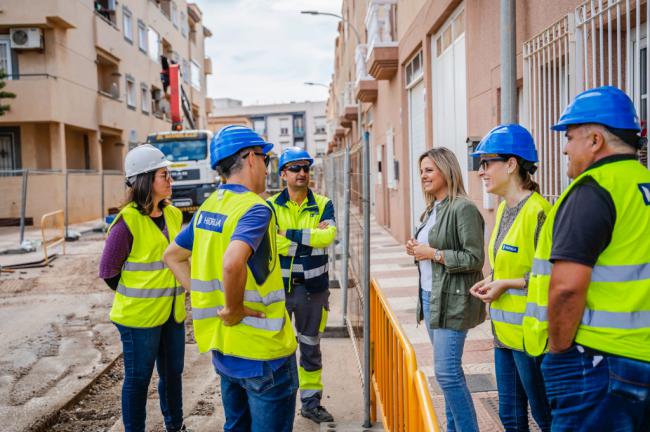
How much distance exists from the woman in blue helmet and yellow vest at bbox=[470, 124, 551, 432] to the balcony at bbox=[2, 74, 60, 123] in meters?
21.8

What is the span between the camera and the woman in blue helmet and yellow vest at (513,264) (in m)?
2.97

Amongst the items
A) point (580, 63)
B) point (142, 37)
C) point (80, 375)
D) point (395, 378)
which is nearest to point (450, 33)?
point (580, 63)

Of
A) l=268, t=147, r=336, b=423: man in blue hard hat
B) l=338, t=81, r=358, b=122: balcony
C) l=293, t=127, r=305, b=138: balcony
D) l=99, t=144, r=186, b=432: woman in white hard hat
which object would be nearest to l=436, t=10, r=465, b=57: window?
l=268, t=147, r=336, b=423: man in blue hard hat

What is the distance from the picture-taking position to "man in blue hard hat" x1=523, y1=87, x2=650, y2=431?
2.08 metres

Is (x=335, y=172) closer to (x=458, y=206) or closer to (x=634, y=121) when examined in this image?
(x=458, y=206)

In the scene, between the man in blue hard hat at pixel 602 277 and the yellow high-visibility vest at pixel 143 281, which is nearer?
the man in blue hard hat at pixel 602 277

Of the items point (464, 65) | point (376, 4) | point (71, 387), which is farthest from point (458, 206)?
point (376, 4)

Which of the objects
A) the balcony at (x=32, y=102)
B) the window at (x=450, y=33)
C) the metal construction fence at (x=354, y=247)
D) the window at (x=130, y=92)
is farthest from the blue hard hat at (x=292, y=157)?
the window at (x=130, y=92)

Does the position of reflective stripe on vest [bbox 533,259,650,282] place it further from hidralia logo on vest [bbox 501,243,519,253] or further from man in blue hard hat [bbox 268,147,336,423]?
man in blue hard hat [bbox 268,147,336,423]

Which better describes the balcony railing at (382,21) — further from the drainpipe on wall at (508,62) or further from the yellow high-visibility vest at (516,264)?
the yellow high-visibility vest at (516,264)

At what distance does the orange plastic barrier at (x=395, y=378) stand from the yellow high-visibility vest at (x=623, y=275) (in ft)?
2.16

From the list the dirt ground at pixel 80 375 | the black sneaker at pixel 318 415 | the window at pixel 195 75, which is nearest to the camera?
the black sneaker at pixel 318 415

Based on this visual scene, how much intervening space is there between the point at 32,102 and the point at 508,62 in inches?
809

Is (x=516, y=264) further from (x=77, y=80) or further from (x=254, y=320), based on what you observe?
(x=77, y=80)
